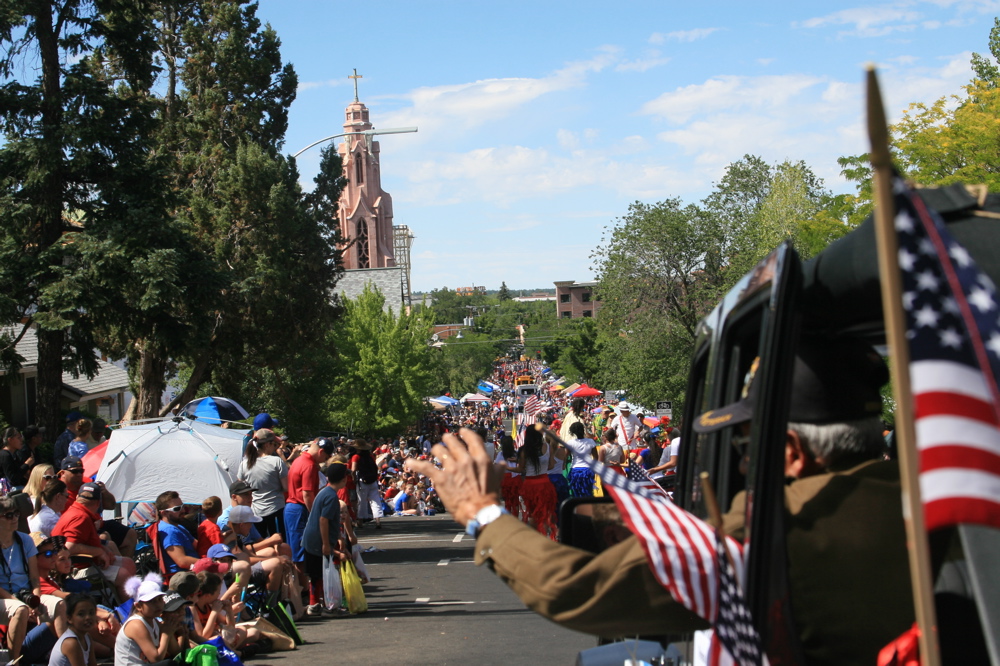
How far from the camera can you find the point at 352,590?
10.4 metres

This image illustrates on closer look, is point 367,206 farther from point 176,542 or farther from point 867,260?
point 867,260

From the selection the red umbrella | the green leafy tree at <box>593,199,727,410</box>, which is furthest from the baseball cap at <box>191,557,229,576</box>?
the green leafy tree at <box>593,199,727,410</box>

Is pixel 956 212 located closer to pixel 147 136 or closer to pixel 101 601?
pixel 101 601

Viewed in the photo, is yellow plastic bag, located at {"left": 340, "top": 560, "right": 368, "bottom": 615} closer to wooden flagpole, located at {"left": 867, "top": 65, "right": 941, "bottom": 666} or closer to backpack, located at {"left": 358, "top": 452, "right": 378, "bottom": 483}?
backpack, located at {"left": 358, "top": 452, "right": 378, "bottom": 483}

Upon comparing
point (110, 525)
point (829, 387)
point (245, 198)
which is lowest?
point (110, 525)

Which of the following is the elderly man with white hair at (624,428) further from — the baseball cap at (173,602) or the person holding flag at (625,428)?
the baseball cap at (173,602)

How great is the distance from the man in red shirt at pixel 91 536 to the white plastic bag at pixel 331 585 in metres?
2.06

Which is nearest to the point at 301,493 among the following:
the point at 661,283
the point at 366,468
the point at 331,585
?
the point at 331,585

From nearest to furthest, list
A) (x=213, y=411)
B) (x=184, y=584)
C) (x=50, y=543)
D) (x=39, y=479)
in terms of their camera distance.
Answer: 1. (x=184, y=584)
2. (x=50, y=543)
3. (x=39, y=479)
4. (x=213, y=411)

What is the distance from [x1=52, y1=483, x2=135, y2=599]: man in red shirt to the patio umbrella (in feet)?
23.2

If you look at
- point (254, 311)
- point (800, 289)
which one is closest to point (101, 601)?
point (800, 289)

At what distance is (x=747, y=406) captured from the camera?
7.88 feet

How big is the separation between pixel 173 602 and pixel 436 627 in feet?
9.87

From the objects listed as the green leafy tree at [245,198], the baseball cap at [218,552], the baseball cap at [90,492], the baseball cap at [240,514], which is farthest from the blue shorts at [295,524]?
the green leafy tree at [245,198]
